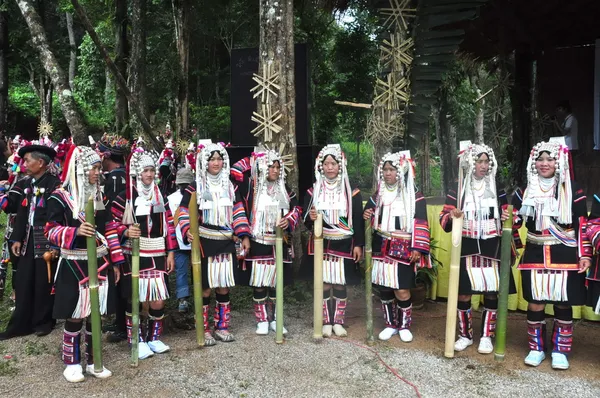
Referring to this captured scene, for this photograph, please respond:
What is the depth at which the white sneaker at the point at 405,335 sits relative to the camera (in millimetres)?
4609

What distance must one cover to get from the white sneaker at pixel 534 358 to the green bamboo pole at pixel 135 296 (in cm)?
309

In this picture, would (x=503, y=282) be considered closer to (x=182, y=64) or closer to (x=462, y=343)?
(x=462, y=343)

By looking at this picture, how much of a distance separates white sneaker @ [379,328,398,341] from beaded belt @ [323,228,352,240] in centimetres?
93

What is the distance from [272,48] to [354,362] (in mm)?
3317

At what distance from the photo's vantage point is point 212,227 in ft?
15.0

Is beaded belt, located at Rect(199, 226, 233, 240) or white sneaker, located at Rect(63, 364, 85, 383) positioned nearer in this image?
white sneaker, located at Rect(63, 364, 85, 383)

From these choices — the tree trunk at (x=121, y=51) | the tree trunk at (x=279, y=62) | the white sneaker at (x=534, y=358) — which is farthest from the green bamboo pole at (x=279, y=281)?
the tree trunk at (x=121, y=51)

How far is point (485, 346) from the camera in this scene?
4.31m

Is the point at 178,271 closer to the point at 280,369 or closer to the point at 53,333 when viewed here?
the point at 53,333


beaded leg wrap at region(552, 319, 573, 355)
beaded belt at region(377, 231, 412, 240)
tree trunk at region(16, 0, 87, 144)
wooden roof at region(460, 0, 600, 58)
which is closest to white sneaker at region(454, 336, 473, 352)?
beaded leg wrap at region(552, 319, 573, 355)

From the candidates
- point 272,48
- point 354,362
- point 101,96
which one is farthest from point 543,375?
point 101,96

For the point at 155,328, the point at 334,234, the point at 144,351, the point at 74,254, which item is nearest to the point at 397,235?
the point at 334,234

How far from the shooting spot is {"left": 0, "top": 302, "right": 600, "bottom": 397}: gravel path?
365cm

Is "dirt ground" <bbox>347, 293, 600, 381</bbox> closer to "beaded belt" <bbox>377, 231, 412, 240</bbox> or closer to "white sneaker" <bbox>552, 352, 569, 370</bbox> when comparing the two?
"white sneaker" <bbox>552, 352, 569, 370</bbox>
